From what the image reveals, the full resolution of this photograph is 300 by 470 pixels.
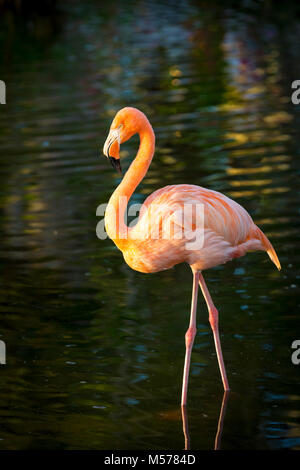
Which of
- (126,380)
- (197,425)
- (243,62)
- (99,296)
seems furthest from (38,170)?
(243,62)

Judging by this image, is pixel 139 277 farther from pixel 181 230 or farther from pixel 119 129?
pixel 119 129

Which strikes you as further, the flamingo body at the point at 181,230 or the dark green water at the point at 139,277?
the dark green water at the point at 139,277

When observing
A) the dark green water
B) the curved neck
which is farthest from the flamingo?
the dark green water

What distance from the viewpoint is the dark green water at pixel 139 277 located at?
4.64 metres

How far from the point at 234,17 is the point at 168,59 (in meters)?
7.00

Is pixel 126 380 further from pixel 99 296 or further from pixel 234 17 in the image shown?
pixel 234 17

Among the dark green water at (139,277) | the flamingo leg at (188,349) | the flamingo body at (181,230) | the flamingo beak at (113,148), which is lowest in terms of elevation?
the dark green water at (139,277)

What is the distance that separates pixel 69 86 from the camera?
49.1 feet

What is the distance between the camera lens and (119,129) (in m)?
4.50

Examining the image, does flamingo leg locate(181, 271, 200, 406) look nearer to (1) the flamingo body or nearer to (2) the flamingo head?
(1) the flamingo body

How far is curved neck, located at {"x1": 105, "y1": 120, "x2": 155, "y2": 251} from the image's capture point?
178 inches

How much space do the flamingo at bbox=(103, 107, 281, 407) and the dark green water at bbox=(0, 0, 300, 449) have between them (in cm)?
41

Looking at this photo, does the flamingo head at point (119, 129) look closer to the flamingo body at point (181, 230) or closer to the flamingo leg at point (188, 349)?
the flamingo body at point (181, 230)

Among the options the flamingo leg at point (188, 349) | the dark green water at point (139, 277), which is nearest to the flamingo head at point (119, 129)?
the flamingo leg at point (188, 349)
